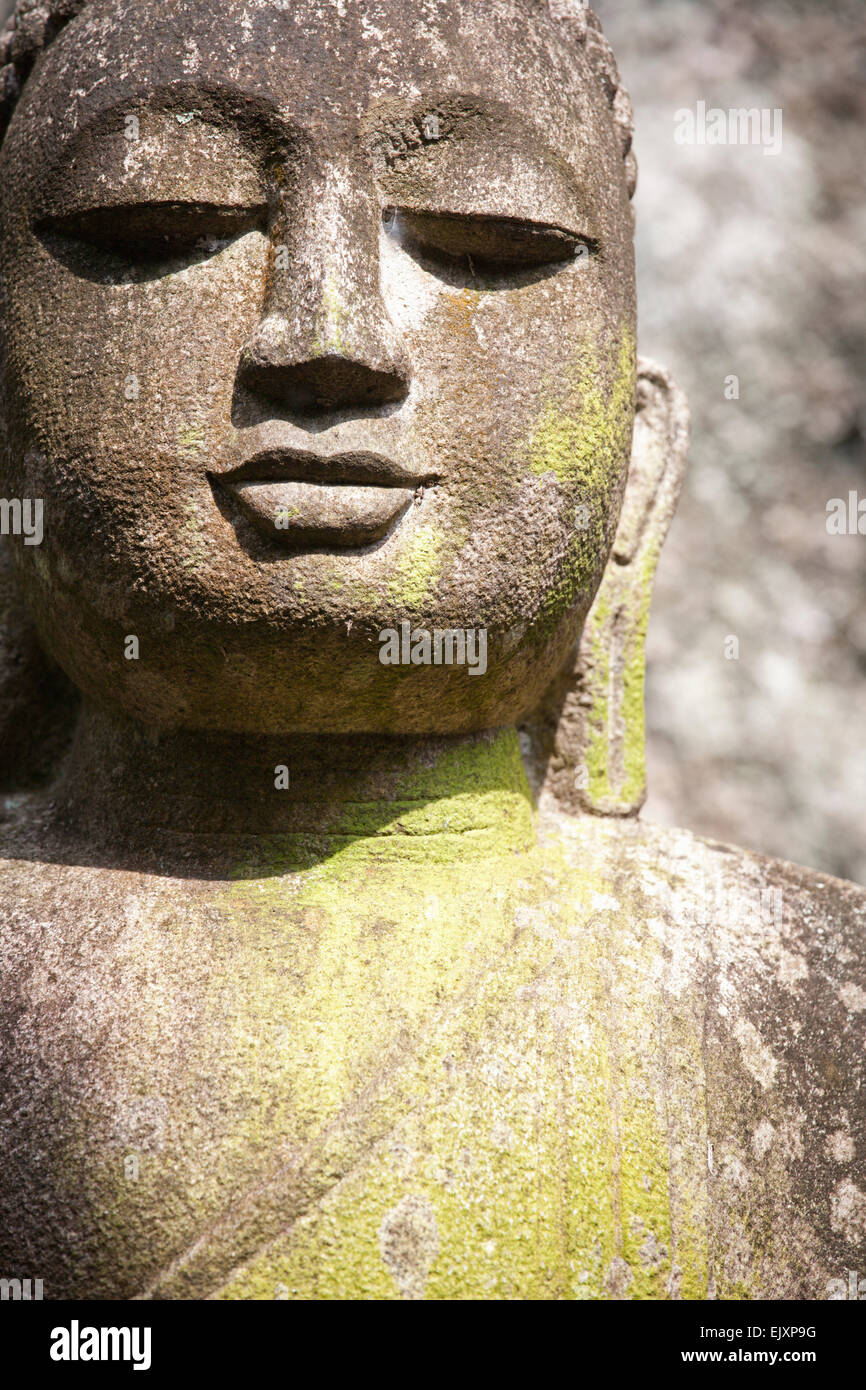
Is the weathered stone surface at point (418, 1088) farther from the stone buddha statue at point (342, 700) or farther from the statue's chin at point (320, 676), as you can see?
the statue's chin at point (320, 676)

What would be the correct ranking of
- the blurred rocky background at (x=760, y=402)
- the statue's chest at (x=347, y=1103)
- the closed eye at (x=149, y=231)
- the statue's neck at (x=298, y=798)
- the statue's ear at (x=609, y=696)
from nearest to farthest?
1. the statue's chest at (x=347, y=1103)
2. the closed eye at (x=149, y=231)
3. the statue's neck at (x=298, y=798)
4. the statue's ear at (x=609, y=696)
5. the blurred rocky background at (x=760, y=402)

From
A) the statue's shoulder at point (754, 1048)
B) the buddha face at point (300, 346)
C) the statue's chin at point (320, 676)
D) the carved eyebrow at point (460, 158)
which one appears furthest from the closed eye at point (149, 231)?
the statue's shoulder at point (754, 1048)

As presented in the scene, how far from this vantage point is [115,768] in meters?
1.90

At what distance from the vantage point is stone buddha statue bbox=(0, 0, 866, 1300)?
1.53 m

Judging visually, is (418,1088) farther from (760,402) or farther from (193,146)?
(760,402)

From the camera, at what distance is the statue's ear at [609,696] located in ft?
7.16

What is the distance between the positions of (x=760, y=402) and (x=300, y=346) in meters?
2.28

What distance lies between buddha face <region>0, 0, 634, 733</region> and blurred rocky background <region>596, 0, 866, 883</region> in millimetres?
1866

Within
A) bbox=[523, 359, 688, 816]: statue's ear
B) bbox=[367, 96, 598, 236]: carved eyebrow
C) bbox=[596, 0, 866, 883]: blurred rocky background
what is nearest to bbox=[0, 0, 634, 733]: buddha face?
bbox=[367, 96, 598, 236]: carved eyebrow

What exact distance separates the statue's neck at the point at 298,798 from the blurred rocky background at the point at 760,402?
176 centimetres

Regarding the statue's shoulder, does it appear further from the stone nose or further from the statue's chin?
the stone nose

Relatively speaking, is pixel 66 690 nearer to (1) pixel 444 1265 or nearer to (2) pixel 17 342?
(2) pixel 17 342

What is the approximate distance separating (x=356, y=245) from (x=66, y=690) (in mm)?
981

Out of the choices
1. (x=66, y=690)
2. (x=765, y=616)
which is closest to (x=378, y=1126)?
(x=66, y=690)
